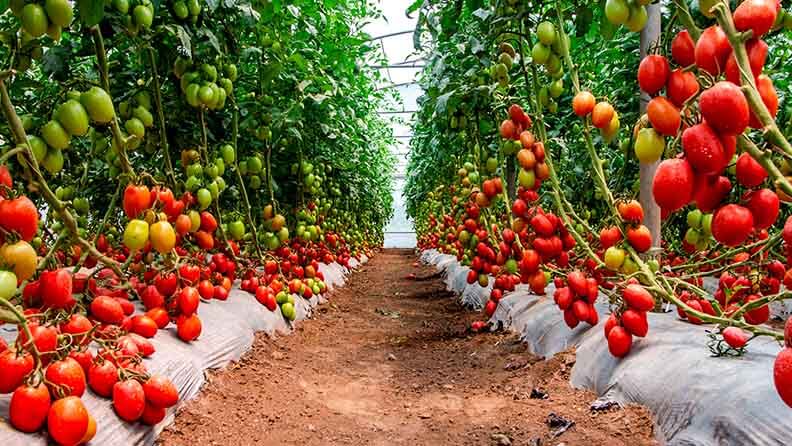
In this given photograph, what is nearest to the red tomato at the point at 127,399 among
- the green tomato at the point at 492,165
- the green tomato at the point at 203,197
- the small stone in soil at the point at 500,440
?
the small stone in soil at the point at 500,440

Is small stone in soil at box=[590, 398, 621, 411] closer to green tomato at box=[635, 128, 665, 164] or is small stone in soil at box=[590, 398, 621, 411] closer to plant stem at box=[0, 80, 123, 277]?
green tomato at box=[635, 128, 665, 164]

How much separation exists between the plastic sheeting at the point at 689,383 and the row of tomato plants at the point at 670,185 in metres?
0.07

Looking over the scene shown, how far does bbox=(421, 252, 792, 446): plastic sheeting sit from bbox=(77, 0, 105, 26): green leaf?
71.5 inches

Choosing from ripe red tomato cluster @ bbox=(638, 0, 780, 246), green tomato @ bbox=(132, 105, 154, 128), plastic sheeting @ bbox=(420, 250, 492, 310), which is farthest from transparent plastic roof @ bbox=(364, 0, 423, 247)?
ripe red tomato cluster @ bbox=(638, 0, 780, 246)

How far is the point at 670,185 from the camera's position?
88cm

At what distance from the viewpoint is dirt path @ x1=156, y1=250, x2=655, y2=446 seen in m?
1.97

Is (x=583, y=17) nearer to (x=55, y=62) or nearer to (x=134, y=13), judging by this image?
(x=134, y=13)

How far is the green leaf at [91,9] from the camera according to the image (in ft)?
4.35

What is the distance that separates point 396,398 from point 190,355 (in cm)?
93

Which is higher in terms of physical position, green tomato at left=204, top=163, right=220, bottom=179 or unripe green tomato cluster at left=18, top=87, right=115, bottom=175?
unripe green tomato cluster at left=18, top=87, right=115, bottom=175

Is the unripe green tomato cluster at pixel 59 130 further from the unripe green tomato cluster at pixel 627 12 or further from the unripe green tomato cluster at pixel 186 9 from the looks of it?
the unripe green tomato cluster at pixel 627 12

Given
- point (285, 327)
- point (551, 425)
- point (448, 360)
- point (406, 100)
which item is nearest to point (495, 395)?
point (551, 425)

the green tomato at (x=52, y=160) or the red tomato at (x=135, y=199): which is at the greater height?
the green tomato at (x=52, y=160)

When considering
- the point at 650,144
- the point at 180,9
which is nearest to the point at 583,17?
the point at 650,144
